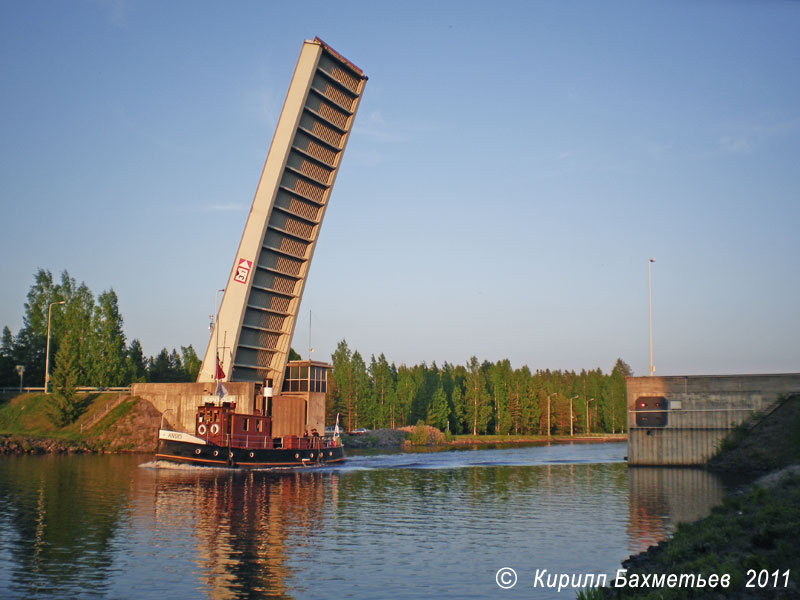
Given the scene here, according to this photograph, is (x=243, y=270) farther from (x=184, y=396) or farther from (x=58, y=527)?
(x=58, y=527)

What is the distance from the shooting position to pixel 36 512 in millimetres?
27672

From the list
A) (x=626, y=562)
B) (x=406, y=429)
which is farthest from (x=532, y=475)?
(x=406, y=429)

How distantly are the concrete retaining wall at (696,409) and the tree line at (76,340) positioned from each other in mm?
54668

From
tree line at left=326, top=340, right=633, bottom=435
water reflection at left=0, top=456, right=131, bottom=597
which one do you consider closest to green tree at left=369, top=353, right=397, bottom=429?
tree line at left=326, top=340, right=633, bottom=435

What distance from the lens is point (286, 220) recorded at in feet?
193

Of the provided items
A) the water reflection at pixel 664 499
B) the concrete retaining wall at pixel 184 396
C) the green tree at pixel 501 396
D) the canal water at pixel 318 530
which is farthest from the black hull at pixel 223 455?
the green tree at pixel 501 396

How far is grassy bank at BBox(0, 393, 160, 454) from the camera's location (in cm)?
6500

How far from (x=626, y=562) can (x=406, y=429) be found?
79481 millimetres

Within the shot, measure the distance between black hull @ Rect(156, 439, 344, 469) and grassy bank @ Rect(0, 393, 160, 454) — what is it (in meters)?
17.5

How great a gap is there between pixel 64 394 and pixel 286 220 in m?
30.1

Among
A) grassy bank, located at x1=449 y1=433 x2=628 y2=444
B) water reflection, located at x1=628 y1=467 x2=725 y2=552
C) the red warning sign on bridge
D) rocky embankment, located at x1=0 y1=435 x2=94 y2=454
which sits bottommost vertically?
grassy bank, located at x1=449 y1=433 x2=628 y2=444

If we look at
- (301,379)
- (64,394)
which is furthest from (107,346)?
(301,379)

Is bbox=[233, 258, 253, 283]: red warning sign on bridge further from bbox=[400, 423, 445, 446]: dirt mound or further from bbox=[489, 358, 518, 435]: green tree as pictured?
bbox=[489, 358, 518, 435]: green tree

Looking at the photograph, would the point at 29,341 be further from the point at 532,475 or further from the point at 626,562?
the point at 626,562
